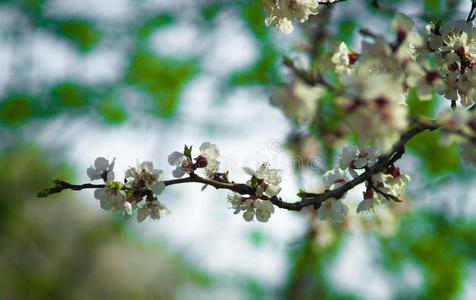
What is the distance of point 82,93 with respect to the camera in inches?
280

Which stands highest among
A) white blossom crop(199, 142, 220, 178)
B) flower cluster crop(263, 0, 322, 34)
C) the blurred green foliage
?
the blurred green foliage

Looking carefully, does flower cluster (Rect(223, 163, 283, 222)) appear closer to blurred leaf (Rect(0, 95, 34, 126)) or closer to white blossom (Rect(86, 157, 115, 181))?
white blossom (Rect(86, 157, 115, 181))

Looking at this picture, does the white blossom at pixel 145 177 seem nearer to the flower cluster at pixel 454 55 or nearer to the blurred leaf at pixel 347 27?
Answer: the flower cluster at pixel 454 55

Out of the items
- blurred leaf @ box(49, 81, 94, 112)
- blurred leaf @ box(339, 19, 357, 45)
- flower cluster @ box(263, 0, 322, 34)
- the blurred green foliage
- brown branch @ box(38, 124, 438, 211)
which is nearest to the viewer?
brown branch @ box(38, 124, 438, 211)

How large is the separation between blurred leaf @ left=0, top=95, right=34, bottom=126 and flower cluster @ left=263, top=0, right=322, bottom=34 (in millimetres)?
6045

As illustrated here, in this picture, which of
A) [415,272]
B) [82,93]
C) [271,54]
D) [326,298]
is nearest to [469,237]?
[415,272]

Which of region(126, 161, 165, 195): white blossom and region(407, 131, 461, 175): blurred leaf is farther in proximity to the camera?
region(407, 131, 461, 175): blurred leaf

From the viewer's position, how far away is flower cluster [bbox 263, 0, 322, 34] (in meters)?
2.03

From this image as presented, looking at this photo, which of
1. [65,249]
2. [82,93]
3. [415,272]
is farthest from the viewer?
[65,249]

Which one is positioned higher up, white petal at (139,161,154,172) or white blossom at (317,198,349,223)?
white petal at (139,161,154,172)

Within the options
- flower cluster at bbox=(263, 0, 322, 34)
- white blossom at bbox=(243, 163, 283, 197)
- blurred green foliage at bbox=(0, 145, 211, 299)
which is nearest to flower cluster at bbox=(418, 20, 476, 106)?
flower cluster at bbox=(263, 0, 322, 34)

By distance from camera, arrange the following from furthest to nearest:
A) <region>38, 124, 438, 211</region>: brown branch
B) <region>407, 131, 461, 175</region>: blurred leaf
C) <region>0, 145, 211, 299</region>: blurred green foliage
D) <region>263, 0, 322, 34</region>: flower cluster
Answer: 1. <region>0, 145, 211, 299</region>: blurred green foliage
2. <region>407, 131, 461, 175</region>: blurred leaf
3. <region>263, 0, 322, 34</region>: flower cluster
4. <region>38, 124, 438, 211</region>: brown branch

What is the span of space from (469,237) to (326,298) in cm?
259

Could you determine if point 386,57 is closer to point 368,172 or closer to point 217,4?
point 368,172
